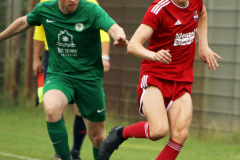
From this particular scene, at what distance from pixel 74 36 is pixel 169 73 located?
1.11 metres

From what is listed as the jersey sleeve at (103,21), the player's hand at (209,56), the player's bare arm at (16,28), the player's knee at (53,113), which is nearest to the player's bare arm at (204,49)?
the player's hand at (209,56)

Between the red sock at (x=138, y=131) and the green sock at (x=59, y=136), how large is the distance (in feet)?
2.09

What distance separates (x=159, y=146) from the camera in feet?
36.6

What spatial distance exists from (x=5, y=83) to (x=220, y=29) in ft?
19.3

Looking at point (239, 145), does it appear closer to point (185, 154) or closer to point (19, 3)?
point (185, 154)

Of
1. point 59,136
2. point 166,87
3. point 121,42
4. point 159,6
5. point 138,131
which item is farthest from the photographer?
point 59,136

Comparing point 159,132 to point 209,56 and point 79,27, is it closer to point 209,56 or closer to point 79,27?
point 209,56

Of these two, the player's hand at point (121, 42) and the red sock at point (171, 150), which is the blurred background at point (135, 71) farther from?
the player's hand at point (121, 42)

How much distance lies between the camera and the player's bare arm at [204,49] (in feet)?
21.9

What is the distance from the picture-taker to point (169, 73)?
6520 millimetres

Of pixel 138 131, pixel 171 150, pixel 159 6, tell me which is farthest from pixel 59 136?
pixel 159 6

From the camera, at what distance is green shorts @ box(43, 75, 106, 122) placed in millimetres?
6910

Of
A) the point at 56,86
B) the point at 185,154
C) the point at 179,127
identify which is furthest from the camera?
the point at 185,154

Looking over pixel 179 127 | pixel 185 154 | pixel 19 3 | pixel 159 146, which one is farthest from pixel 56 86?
pixel 19 3
